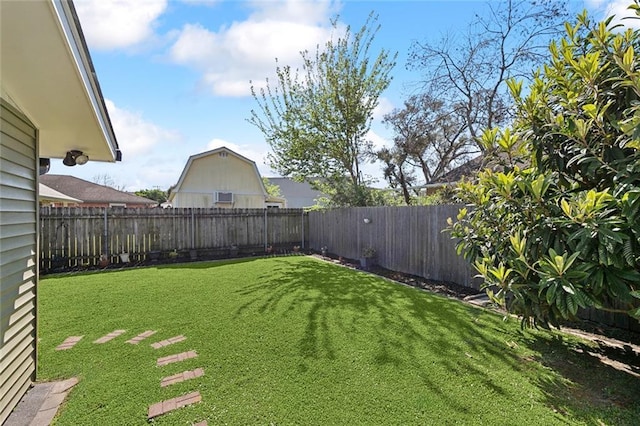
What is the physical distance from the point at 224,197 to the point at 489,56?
13.4 m

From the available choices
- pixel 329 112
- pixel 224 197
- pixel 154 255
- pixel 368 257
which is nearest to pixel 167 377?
pixel 368 257

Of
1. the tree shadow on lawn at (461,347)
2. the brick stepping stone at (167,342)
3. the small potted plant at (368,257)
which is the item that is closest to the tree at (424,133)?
the small potted plant at (368,257)

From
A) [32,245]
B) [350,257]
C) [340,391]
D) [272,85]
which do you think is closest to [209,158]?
[272,85]

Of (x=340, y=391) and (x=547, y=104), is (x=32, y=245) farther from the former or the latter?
(x=547, y=104)

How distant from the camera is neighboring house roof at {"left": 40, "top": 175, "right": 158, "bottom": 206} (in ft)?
72.0

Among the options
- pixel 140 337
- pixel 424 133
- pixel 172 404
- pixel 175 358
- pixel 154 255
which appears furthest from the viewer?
pixel 424 133

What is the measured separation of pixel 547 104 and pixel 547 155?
1.63ft

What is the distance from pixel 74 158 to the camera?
4219 mm

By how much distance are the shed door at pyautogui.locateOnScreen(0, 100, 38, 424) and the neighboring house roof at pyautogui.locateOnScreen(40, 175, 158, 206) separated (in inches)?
897

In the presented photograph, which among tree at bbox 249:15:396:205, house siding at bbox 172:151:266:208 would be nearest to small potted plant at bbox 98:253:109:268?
tree at bbox 249:15:396:205

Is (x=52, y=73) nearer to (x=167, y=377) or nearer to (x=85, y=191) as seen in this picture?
(x=167, y=377)

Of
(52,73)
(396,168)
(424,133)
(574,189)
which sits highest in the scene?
(424,133)

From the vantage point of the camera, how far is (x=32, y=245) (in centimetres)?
294

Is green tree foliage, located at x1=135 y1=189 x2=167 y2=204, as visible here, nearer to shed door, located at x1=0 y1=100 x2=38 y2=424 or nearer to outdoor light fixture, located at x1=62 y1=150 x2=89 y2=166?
outdoor light fixture, located at x1=62 y1=150 x2=89 y2=166
